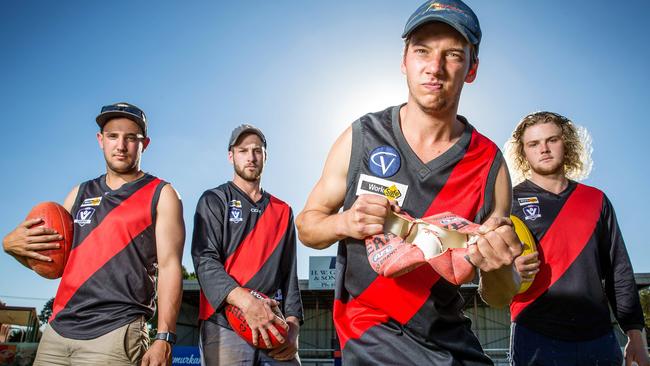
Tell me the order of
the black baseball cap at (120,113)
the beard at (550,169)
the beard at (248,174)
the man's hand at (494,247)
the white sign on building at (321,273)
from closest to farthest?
the man's hand at (494,247)
the black baseball cap at (120,113)
the beard at (550,169)
the beard at (248,174)
the white sign on building at (321,273)

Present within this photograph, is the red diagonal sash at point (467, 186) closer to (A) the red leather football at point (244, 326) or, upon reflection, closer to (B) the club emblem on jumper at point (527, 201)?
(B) the club emblem on jumper at point (527, 201)

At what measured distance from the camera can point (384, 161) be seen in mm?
2484

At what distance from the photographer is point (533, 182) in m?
4.45

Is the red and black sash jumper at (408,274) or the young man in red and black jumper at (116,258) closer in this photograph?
the red and black sash jumper at (408,274)

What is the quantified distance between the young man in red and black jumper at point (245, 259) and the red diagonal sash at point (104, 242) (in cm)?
76

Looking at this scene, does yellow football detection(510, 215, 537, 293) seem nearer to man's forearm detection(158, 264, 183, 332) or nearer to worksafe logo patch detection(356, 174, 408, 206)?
worksafe logo patch detection(356, 174, 408, 206)

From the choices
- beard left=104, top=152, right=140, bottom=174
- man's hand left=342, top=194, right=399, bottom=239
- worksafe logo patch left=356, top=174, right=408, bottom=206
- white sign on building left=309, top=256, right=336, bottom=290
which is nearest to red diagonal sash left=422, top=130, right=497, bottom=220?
worksafe logo patch left=356, top=174, right=408, bottom=206

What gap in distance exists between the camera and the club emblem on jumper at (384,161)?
2.46m

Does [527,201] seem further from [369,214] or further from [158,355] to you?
[158,355]

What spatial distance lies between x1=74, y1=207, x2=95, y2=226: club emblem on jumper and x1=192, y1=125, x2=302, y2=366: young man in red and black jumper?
0.99m

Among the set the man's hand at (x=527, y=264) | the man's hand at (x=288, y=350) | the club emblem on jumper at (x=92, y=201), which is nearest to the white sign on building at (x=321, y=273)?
the man's hand at (x=288, y=350)

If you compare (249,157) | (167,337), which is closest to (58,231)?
(167,337)

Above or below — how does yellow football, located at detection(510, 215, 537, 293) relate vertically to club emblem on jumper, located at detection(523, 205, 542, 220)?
below

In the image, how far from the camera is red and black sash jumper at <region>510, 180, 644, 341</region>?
3762 mm
